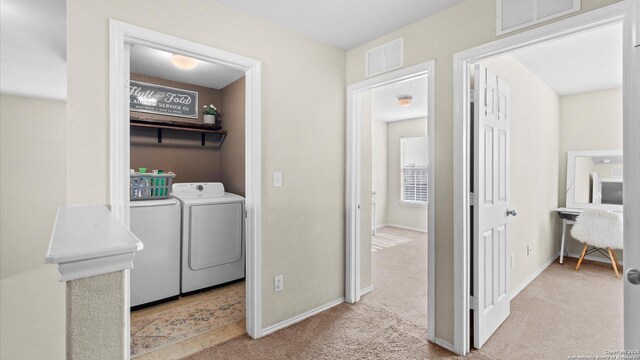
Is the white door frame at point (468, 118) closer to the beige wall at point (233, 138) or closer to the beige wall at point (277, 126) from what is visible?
the beige wall at point (277, 126)

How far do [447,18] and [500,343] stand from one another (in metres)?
2.38

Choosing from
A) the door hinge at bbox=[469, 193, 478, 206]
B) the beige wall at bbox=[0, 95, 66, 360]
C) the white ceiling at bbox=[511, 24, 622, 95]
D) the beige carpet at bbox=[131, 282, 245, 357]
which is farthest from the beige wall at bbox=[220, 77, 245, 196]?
the white ceiling at bbox=[511, 24, 622, 95]

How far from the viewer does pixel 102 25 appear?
1593 millimetres

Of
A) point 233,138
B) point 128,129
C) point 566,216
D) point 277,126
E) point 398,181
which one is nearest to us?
point 128,129

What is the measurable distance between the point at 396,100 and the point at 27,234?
4.63 meters

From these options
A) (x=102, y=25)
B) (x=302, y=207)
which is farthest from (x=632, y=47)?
(x=102, y=25)

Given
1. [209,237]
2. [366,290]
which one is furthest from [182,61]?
[366,290]

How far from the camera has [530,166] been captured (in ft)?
10.9

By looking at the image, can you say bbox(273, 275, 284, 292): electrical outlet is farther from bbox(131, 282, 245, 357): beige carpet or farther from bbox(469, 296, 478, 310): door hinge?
bbox(469, 296, 478, 310): door hinge

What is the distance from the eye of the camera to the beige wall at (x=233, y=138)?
363cm

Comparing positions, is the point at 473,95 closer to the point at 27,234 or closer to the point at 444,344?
the point at 444,344

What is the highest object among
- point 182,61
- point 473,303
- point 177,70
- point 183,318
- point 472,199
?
point 177,70

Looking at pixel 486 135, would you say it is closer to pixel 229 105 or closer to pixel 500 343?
pixel 500 343

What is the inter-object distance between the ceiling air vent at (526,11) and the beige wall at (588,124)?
3560mm
